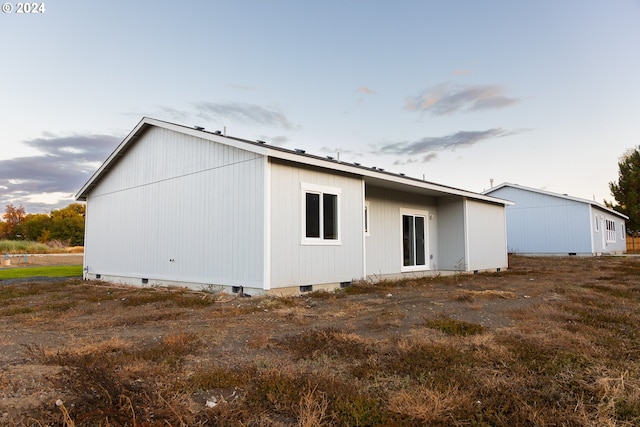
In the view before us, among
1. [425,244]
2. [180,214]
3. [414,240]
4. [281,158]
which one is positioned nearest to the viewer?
[281,158]

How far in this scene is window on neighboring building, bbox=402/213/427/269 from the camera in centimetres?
1382

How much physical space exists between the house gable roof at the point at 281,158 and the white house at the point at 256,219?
0.03m

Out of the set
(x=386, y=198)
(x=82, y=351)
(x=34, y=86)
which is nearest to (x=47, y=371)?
(x=82, y=351)

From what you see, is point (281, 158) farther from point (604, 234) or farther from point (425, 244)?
point (604, 234)

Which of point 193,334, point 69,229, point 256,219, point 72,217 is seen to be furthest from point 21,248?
point 193,334

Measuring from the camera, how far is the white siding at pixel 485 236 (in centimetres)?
1476

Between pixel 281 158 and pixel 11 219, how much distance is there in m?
62.2

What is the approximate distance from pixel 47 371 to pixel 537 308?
279 inches

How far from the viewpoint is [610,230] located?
30922 mm

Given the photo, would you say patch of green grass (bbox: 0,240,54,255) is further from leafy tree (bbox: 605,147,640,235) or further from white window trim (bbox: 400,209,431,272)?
leafy tree (bbox: 605,147,640,235)

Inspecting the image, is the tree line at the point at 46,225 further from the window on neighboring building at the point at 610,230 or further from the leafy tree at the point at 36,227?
the window on neighboring building at the point at 610,230

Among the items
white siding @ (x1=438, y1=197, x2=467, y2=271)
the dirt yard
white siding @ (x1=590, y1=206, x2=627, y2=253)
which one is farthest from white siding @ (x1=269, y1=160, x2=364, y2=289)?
white siding @ (x1=590, y1=206, x2=627, y2=253)

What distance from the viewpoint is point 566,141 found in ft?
53.7

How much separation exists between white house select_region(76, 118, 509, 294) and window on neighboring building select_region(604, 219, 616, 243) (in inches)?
839
